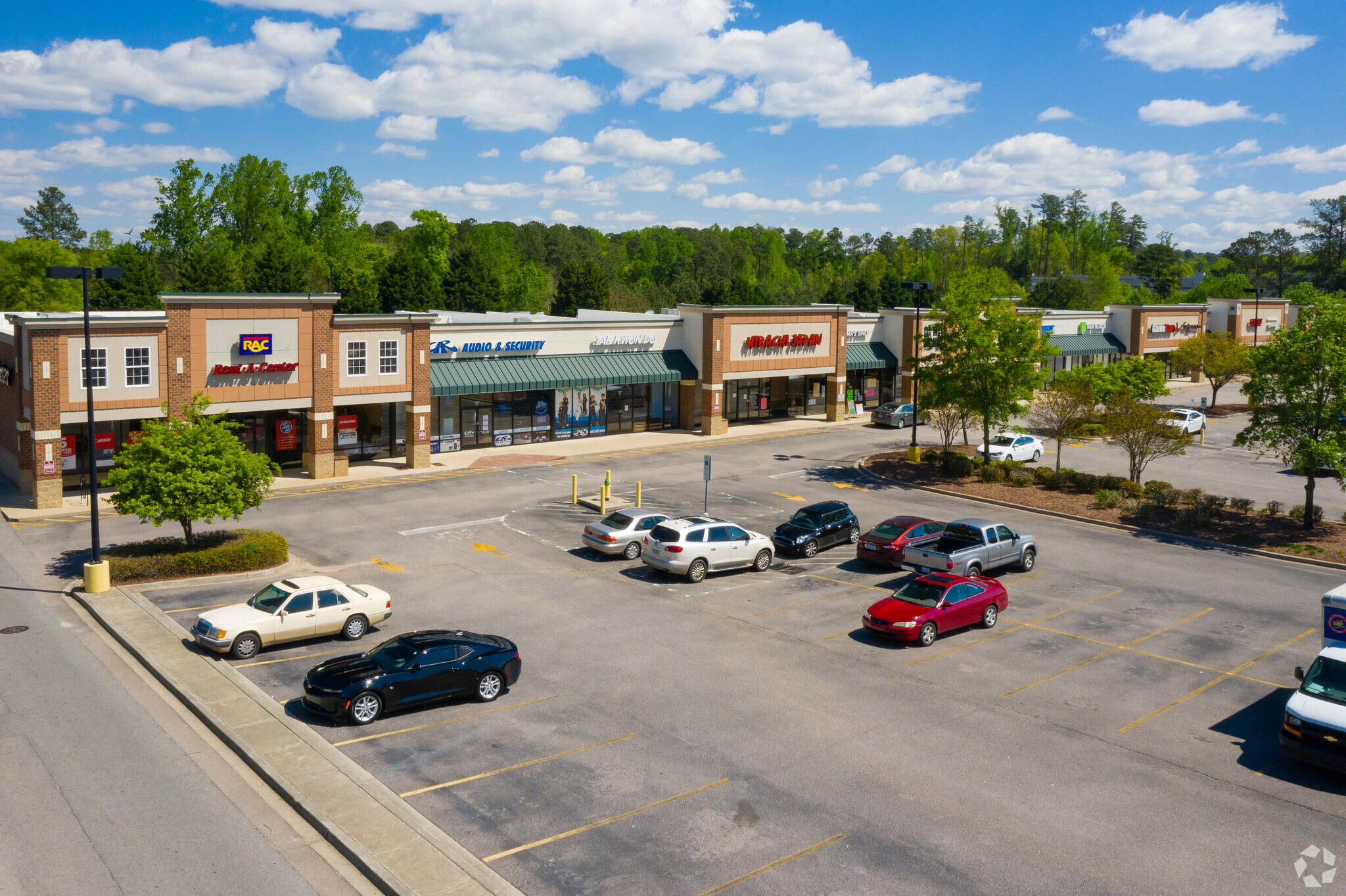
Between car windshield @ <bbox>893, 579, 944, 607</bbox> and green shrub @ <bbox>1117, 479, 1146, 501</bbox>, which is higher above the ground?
green shrub @ <bbox>1117, 479, 1146, 501</bbox>

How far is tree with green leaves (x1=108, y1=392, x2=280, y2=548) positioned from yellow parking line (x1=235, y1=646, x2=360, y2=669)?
7631 millimetres

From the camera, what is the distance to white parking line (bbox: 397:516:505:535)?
3294 cm

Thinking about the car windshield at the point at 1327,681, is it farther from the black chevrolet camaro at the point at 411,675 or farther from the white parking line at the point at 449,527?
the white parking line at the point at 449,527

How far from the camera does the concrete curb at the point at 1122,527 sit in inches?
1203

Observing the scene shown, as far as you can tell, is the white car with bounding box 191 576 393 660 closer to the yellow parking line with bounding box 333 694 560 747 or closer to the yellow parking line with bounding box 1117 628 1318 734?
the yellow parking line with bounding box 333 694 560 747

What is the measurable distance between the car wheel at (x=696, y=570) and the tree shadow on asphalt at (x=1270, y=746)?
13.8 m

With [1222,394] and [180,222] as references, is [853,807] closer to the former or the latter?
[1222,394]

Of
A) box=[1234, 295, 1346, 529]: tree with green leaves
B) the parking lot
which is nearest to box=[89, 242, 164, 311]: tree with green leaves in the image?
the parking lot

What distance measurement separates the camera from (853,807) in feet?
47.5

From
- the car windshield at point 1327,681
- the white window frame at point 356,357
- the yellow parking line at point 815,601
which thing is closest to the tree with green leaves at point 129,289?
the white window frame at point 356,357

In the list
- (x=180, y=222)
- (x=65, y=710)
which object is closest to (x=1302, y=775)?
(x=65, y=710)

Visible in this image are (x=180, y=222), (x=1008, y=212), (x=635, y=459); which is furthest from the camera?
(x=1008, y=212)

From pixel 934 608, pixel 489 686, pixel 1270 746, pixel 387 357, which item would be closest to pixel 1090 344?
pixel 387 357

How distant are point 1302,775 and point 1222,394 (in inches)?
2921
